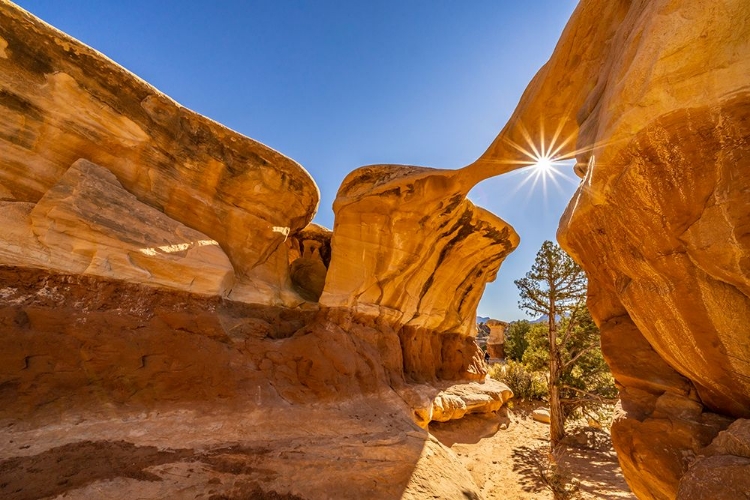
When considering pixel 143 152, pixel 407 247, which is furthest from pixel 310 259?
pixel 143 152

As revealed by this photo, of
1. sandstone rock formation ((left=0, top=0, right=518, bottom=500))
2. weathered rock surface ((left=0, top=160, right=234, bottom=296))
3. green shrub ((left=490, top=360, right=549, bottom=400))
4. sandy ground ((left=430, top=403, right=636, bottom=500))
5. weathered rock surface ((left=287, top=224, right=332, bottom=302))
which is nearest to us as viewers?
sandstone rock formation ((left=0, top=0, right=518, bottom=500))

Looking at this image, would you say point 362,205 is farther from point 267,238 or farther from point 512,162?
point 512,162

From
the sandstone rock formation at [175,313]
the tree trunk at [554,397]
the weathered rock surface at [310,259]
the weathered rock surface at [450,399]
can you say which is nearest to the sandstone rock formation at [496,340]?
the weathered rock surface at [450,399]

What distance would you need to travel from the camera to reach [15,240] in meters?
4.78

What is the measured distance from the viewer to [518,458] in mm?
9727

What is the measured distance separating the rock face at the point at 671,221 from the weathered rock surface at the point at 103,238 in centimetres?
706

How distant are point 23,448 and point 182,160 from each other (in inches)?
221

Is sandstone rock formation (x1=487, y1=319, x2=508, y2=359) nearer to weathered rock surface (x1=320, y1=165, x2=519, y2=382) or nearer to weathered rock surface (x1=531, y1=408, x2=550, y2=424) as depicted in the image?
weathered rock surface (x1=531, y1=408, x2=550, y2=424)

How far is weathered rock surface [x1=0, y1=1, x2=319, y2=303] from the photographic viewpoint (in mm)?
5125

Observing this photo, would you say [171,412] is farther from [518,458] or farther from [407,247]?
[518,458]

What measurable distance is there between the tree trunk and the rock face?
8503 mm

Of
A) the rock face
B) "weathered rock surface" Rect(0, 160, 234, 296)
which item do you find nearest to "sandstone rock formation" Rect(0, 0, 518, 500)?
"weathered rock surface" Rect(0, 160, 234, 296)

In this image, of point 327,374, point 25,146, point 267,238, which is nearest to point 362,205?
point 267,238

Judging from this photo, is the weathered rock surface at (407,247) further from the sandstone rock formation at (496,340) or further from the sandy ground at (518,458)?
the sandstone rock formation at (496,340)
